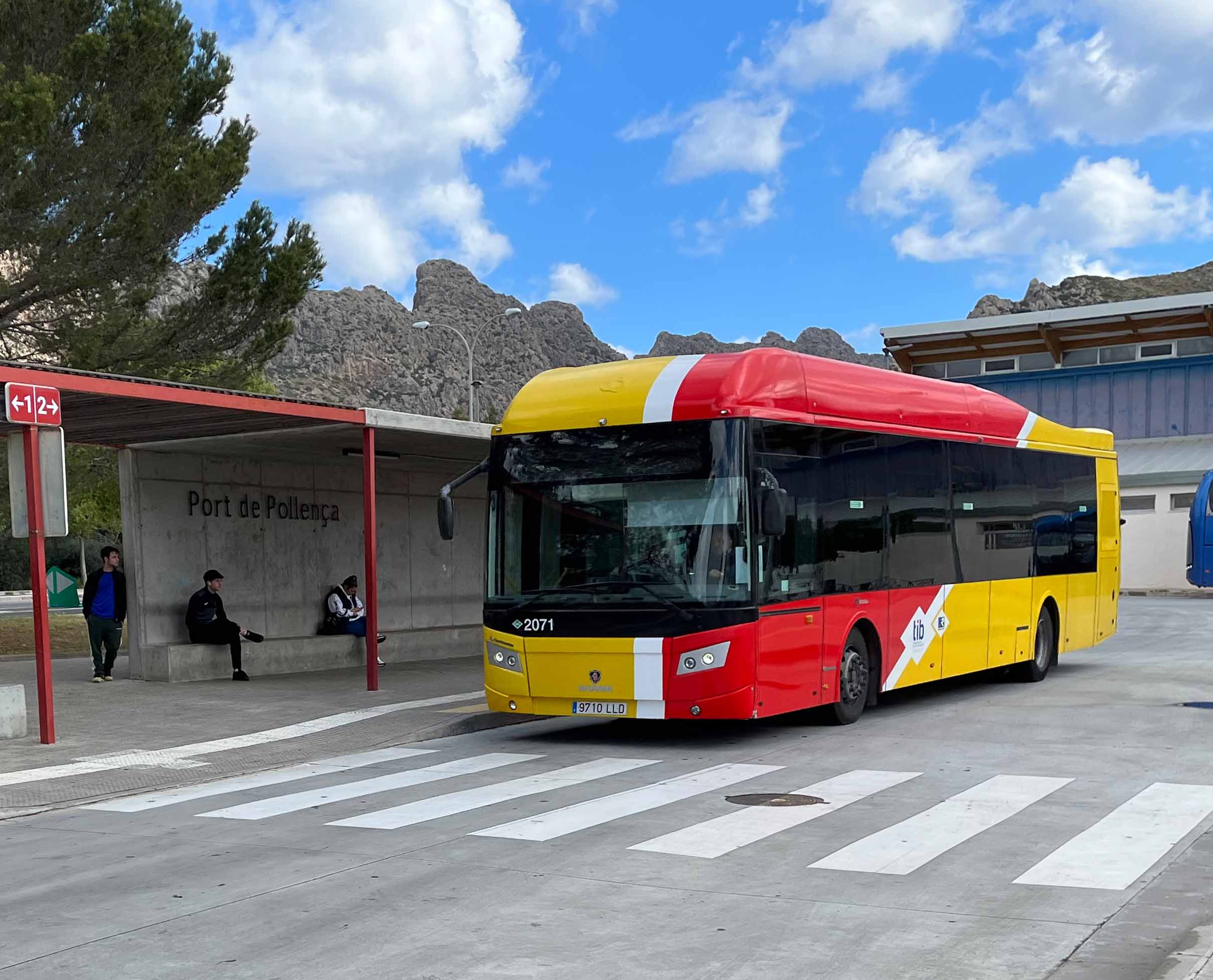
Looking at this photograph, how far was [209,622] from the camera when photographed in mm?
18688

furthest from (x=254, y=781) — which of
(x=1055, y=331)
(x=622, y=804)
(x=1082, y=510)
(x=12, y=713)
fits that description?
(x=1055, y=331)

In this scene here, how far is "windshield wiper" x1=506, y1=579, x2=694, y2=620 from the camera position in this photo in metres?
11.7

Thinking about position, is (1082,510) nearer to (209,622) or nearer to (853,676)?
(853,676)

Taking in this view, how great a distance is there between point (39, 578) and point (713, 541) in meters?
6.02

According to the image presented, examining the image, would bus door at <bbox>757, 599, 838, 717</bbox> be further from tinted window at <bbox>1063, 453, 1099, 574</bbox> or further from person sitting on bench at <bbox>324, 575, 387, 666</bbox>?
person sitting on bench at <bbox>324, 575, 387, 666</bbox>

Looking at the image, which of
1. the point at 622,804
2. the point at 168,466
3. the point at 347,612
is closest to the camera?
the point at 622,804

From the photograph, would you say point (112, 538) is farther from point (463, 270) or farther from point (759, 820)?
point (463, 270)

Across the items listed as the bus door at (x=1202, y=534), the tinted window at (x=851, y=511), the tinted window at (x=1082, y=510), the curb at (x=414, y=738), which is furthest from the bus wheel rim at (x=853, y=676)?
the bus door at (x=1202, y=534)

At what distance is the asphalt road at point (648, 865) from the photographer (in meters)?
5.80

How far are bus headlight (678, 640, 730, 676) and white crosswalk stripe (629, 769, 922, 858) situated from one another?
1.53m

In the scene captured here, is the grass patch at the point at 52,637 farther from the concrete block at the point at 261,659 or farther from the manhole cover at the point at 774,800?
the manhole cover at the point at 774,800

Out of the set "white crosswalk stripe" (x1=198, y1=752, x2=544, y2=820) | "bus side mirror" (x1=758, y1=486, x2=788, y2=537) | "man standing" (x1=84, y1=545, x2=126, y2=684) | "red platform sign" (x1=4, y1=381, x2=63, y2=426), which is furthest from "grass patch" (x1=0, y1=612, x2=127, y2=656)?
"bus side mirror" (x1=758, y1=486, x2=788, y2=537)

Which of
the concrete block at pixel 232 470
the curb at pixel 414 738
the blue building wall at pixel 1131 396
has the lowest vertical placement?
the curb at pixel 414 738

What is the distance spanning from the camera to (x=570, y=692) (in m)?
12.1
